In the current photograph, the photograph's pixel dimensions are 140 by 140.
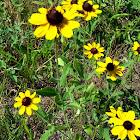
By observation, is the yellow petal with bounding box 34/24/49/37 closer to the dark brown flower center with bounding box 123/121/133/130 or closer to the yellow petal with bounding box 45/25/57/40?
the yellow petal with bounding box 45/25/57/40

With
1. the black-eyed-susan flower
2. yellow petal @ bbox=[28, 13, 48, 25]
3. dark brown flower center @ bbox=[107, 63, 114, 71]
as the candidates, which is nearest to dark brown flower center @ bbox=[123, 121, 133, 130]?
the black-eyed-susan flower

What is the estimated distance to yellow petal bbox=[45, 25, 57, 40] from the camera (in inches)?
37.8

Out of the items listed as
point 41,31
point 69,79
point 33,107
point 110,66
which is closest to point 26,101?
point 33,107

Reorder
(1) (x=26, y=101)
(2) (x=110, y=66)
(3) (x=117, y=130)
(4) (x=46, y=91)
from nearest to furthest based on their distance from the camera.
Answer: (4) (x=46, y=91), (3) (x=117, y=130), (1) (x=26, y=101), (2) (x=110, y=66)

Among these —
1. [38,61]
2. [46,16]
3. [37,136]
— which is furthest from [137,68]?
[46,16]

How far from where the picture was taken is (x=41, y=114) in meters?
1.49

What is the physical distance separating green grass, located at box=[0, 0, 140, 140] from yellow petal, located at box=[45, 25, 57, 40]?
0.48 m

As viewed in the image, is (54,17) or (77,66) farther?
(77,66)

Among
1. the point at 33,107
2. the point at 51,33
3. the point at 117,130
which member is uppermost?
the point at 51,33

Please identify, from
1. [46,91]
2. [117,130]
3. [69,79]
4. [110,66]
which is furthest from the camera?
[69,79]

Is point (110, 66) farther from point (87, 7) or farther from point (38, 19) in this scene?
point (38, 19)

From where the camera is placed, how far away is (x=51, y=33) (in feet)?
3.22

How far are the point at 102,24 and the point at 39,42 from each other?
1013 millimetres

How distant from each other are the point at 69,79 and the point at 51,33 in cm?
145
